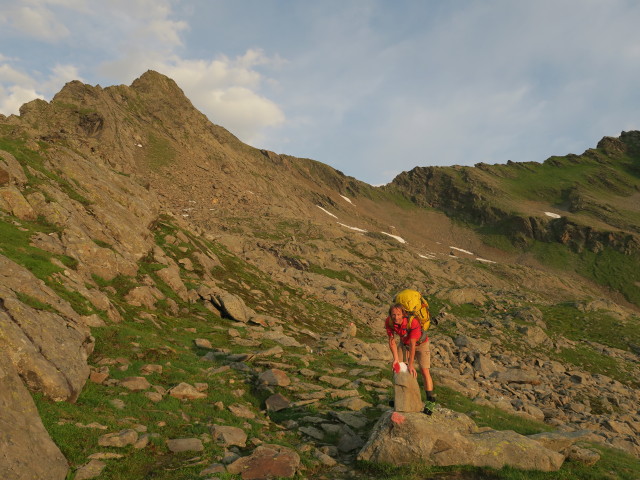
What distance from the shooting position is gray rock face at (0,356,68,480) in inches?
326

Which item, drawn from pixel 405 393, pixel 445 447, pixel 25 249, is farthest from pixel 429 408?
pixel 25 249

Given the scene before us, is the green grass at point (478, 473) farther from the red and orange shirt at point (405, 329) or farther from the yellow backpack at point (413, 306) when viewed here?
the yellow backpack at point (413, 306)

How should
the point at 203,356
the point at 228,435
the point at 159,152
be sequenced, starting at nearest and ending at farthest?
the point at 228,435 < the point at 203,356 < the point at 159,152

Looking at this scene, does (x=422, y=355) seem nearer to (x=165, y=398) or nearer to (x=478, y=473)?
(x=478, y=473)

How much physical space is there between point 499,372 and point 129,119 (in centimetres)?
15745

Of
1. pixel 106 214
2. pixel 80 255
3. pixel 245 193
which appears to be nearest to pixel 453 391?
pixel 80 255

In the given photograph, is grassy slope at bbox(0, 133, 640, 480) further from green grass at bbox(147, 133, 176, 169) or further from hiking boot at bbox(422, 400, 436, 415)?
green grass at bbox(147, 133, 176, 169)

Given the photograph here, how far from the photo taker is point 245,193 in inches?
5507

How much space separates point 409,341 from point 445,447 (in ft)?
10.8

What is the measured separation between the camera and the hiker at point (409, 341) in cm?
1273

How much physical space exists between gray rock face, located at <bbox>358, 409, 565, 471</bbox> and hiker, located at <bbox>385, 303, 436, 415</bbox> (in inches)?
34.7

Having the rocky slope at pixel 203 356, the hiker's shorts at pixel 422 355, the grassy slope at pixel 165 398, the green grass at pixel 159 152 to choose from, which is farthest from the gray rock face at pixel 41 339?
the green grass at pixel 159 152

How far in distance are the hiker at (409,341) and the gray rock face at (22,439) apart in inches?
380

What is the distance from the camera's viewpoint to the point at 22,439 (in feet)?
29.4
